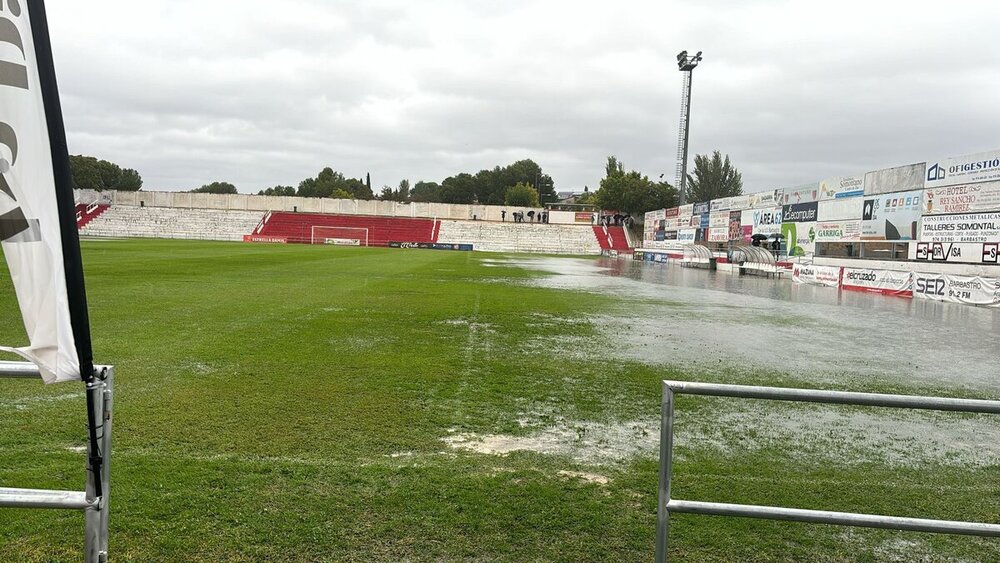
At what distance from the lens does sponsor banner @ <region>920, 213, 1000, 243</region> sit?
25.8m

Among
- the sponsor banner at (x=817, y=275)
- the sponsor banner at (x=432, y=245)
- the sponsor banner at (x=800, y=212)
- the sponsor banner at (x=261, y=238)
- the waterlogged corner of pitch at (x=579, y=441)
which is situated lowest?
the sponsor banner at (x=432, y=245)

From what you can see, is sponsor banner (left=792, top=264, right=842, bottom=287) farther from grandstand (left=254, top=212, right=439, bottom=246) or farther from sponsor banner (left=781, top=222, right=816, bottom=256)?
grandstand (left=254, top=212, right=439, bottom=246)

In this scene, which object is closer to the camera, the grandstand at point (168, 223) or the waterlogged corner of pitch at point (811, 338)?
the waterlogged corner of pitch at point (811, 338)

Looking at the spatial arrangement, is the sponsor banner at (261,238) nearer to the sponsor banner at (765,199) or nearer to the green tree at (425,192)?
the sponsor banner at (765,199)

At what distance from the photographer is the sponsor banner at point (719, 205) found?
169ft

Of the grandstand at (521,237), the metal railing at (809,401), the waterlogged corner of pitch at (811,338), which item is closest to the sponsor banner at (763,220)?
the waterlogged corner of pitch at (811,338)

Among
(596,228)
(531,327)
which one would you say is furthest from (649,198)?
(531,327)

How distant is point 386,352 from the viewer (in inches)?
392

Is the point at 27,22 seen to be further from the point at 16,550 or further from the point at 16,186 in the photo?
the point at 16,550

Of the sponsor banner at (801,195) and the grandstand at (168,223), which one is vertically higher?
the sponsor banner at (801,195)

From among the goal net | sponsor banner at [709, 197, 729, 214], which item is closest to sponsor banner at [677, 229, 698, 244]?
sponsor banner at [709, 197, 729, 214]

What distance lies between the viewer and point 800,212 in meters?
40.0

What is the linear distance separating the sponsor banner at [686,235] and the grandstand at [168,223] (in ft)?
171

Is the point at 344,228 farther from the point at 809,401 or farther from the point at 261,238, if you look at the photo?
the point at 809,401
